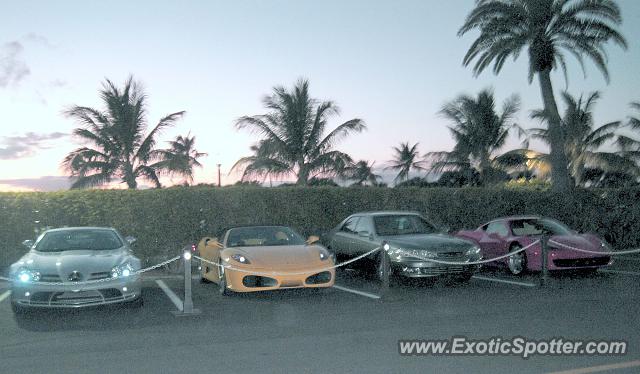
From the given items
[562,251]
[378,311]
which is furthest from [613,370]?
[562,251]

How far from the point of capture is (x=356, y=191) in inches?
756

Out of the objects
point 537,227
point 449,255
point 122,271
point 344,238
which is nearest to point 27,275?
point 122,271

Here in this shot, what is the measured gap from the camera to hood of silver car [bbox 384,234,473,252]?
1172cm

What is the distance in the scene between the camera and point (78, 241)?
1080cm

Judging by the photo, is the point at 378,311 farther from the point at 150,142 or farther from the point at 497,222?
the point at 150,142

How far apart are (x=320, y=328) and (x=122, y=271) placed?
10.8 ft

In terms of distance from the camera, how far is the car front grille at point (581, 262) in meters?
13.0

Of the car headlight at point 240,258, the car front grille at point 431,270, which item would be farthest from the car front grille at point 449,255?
the car headlight at point 240,258

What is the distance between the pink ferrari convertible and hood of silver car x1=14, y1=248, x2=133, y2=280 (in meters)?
8.37

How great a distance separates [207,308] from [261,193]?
28.2 feet

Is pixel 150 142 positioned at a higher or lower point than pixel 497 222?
higher

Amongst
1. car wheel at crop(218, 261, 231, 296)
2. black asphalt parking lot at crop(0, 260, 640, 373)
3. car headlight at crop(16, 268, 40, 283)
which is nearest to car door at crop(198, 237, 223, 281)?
car wheel at crop(218, 261, 231, 296)

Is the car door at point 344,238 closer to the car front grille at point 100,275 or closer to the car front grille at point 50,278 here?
the car front grille at point 100,275

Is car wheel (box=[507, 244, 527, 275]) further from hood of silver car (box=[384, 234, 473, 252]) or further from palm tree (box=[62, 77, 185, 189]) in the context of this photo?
palm tree (box=[62, 77, 185, 189])
